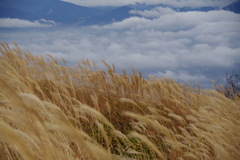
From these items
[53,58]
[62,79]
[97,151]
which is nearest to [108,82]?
[62,79]

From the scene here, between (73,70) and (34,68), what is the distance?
3.02 ft

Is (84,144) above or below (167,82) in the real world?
above

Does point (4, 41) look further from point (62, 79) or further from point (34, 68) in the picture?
point (62, 79)

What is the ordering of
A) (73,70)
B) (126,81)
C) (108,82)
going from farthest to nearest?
(73,70) → (108,82) → (126,81)

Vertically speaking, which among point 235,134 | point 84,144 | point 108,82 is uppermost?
point 84,144

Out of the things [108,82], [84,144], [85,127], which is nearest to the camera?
[84,144]

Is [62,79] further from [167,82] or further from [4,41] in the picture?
[167,82]

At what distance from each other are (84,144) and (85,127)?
250cm

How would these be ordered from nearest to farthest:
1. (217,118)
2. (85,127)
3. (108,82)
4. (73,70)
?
(217,118)
(85,127)
(108,82)
(73,70)

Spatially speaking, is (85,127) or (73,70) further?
(73,70)

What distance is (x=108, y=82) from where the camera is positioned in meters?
4.36

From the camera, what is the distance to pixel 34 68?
494 cm

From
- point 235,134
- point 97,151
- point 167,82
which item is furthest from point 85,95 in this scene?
point 97,151

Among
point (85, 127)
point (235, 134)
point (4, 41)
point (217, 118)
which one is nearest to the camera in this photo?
point (235, 134)
